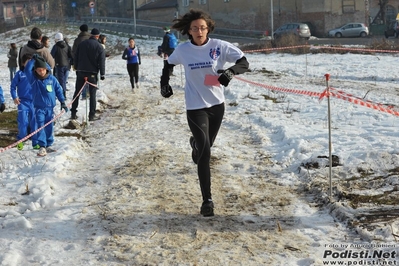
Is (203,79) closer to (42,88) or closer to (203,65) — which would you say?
(203,65)

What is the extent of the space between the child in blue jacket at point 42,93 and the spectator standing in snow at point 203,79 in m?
3.76

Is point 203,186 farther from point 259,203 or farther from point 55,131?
point 55,131

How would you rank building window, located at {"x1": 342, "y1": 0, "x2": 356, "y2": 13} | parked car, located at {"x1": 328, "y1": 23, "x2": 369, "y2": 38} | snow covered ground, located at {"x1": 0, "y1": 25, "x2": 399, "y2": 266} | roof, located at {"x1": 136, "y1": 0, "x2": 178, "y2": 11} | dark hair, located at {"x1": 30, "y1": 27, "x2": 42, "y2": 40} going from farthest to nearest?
roof, located at {"x1": 136, "y1": 0, "x2": 178, "y2": 11}
building window, located at {"x1": 342, "y1": 0, "x2": 356, "y2": 13}
parked car, located at {"x1": 328, "y1": 23, "x2": 369, "y2": 38}
dark hair, located at {"x1": 30, "y1": 27, "x2": 42, "y2": 40}
snow covered ground, located at {"x1": 0, "y1": 25, "x2": 399, "y2": 266}

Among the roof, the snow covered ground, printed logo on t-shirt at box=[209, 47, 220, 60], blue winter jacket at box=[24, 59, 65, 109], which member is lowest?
the snow covered ground

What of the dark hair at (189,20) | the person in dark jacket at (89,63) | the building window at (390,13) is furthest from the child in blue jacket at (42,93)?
the building window at (390,13)

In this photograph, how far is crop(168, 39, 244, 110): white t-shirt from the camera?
19.2 feet

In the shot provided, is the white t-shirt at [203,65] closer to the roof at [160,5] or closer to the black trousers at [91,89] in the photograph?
the black trousers at [91,89]

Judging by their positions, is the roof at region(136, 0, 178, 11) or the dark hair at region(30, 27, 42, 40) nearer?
the dark hair at region(30, 27, 42, 40)

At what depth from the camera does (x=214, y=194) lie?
6.56 meters

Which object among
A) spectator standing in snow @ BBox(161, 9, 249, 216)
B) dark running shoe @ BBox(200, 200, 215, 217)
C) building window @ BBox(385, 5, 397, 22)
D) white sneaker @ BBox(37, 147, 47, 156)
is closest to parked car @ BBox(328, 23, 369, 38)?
building window @ BBox(385, 5, 397, 22)

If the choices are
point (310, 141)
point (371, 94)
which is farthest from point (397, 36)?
point (310, 141)

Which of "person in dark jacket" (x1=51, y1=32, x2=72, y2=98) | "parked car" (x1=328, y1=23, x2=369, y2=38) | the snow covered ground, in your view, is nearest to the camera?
the snow covered ground

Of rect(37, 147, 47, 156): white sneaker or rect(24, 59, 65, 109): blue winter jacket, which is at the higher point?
rect(24, 59, 65, 109): blue winter jacket

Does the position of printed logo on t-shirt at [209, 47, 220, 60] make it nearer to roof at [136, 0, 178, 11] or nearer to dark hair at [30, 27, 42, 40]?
dark hair at [30, 27, 42, 40]
